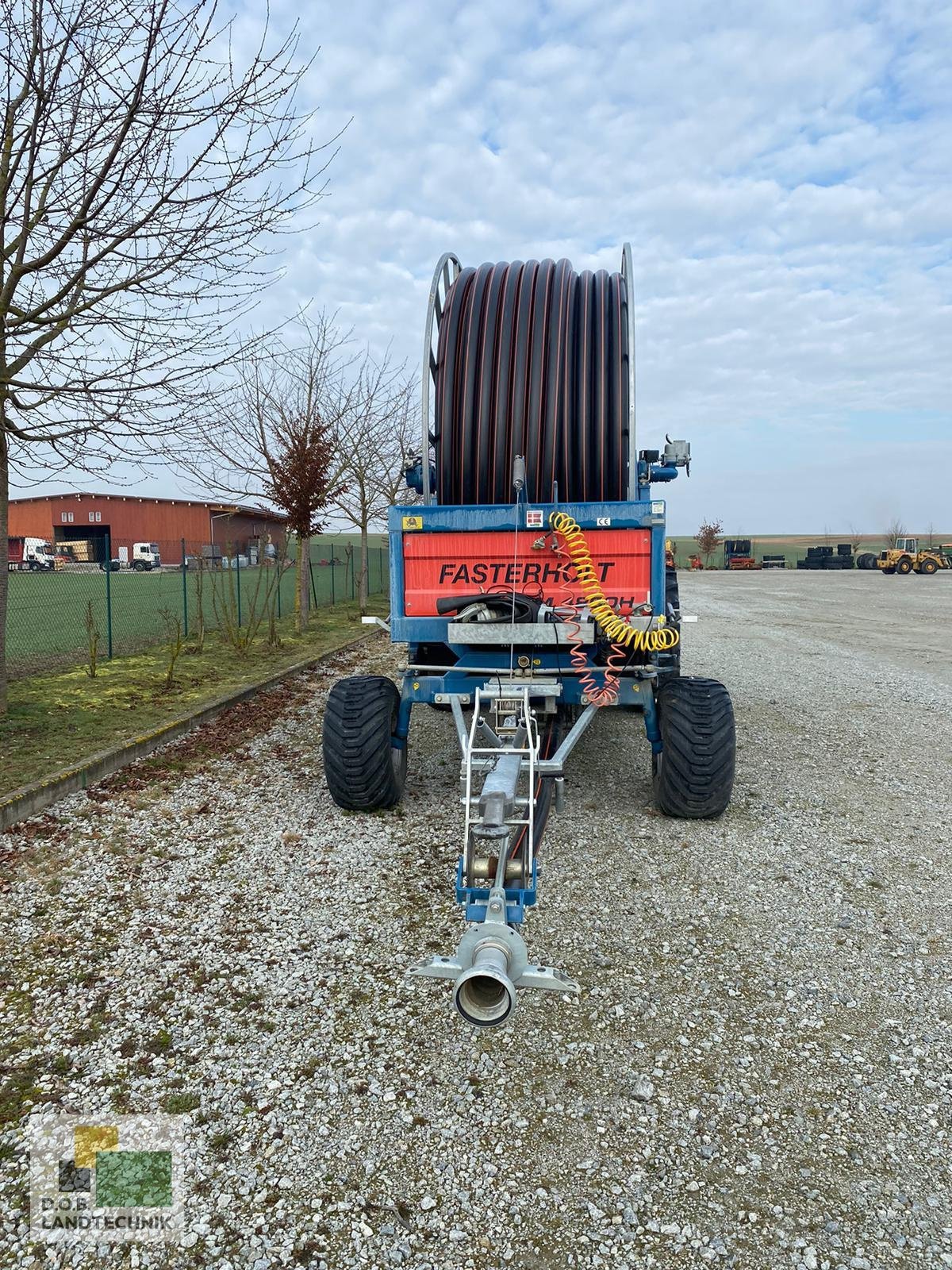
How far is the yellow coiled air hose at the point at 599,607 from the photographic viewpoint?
4.63 metres

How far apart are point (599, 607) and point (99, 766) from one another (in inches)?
156

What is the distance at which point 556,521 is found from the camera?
474 cm

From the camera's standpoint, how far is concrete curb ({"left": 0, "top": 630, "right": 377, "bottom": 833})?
5.06 metres

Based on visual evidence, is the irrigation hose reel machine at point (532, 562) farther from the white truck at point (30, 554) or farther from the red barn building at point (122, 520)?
the red barn building at point (122, 520)

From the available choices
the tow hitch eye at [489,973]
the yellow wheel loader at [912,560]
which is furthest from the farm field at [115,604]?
the yellow wheel loader at [912,560]

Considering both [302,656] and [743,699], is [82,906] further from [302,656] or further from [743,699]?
[302,656]

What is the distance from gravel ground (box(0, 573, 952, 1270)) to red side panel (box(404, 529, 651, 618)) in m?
1.48

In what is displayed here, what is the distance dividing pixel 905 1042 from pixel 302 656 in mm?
10101

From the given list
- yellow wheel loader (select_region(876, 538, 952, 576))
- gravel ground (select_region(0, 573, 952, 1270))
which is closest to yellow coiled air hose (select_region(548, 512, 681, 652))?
gravel ground (select_region(0, 573, 952, 1270))

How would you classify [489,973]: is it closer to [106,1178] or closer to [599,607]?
[106,1178]

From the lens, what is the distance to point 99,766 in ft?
19.6

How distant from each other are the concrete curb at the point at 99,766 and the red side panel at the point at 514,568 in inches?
107

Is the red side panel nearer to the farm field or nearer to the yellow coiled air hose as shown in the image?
the yellow coiled air hose

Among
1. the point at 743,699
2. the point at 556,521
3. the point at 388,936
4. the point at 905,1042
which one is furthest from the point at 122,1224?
the point at 743,699
